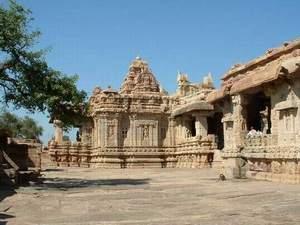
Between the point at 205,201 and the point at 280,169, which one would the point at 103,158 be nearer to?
the point at 280,169

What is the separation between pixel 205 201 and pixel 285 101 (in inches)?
268

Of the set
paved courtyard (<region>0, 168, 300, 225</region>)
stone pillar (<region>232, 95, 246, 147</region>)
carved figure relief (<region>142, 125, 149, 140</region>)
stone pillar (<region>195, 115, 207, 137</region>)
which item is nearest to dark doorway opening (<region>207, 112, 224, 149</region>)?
stone pillar (<region>195, 115, 207, 137</region>)

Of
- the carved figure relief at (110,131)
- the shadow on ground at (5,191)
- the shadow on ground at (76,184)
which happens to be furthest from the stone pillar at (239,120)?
the carved figure relief at (110,131)

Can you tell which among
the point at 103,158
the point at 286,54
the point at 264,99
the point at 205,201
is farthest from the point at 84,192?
the point at 103,158

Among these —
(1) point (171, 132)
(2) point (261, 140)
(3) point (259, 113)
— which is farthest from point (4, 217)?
(1) point (171, 132)

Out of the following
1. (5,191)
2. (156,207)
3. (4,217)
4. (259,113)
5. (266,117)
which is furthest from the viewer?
(259,113)

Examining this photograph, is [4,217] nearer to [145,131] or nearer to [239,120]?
[239,120]

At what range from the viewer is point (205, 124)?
31422 millimetres

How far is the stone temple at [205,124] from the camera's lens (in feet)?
53.1

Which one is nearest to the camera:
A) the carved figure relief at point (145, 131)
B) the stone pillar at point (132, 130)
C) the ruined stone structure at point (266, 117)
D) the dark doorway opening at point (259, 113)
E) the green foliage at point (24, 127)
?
the ruined stone structure at point (266, 117)

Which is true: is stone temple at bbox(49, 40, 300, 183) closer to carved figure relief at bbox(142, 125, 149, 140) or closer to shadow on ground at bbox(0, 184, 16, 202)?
carved figure relief at bbox(142, 125, 149, 140)

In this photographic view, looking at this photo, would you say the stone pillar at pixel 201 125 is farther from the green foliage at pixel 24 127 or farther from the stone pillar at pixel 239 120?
the green foliage at pixel 24 127

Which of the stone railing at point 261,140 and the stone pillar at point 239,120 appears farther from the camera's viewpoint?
the stone pillar at point 239,120

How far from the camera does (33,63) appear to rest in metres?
17.8
